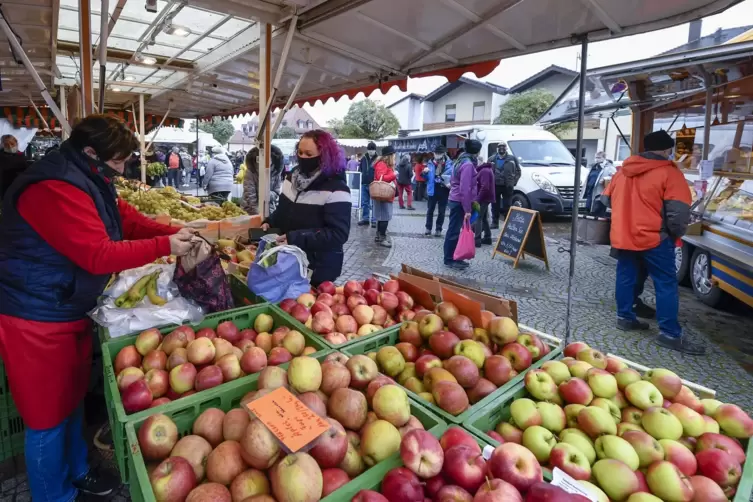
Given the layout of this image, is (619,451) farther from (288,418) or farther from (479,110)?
(479,110)

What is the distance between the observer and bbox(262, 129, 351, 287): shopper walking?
307 cm

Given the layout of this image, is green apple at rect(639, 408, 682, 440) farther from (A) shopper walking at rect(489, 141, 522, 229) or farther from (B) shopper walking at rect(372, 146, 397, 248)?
(A) shopper walking at rect(489, 141, 522, 229)

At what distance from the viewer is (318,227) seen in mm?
3178

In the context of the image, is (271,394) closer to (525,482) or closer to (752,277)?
(525,482)

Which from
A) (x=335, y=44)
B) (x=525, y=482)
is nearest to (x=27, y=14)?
(x=335, y=44)

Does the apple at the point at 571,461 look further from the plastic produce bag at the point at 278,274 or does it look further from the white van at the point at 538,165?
the white van at the point at 538,165

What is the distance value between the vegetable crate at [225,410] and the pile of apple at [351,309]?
0.37 m

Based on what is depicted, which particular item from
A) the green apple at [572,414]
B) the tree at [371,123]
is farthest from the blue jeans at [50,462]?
the tree at [371,123]

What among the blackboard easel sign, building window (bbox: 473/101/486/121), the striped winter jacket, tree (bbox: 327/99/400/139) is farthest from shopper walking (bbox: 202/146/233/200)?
tree (bbox: 327/99/400/139)

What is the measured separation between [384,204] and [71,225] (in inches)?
305

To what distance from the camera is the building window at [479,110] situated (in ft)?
111

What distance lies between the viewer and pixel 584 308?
573 cm

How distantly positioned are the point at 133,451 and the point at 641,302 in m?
5.91

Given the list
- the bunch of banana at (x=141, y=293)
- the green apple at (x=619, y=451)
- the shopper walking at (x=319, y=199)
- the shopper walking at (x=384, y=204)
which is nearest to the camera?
the green apple at (x=619, y=451)
